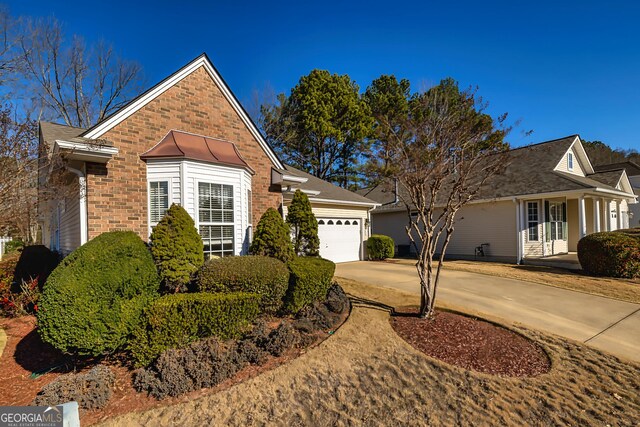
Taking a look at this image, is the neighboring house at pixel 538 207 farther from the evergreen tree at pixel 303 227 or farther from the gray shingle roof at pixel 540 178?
the evergreen tree at pixel 303 227

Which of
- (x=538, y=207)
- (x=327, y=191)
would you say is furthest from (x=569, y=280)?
(x=327, y=191)

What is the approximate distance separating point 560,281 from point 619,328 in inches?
178

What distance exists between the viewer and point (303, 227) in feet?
30.1

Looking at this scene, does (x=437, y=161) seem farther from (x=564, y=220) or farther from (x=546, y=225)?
(x=564, y=220)

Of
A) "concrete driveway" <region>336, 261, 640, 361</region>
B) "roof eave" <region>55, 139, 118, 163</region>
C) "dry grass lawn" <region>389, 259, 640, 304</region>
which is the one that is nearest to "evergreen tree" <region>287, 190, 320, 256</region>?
"concrete driveway" <region>336, 261, 640, 361</region>

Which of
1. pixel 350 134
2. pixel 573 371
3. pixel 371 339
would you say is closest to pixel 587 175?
pixel 350 134

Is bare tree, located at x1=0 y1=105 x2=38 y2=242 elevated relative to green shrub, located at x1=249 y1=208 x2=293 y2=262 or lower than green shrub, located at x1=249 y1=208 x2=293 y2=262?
elevated

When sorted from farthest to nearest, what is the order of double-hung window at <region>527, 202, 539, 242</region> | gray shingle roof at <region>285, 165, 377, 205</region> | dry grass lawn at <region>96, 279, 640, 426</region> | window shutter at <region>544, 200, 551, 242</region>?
window shutter at <region>544, 200, 551, 242</region> < double-hung window at <region>527, 202, 539, 242</region> < gray shingle roof at <region>285, 165, 377, 205</region> < dry grass lawn at <region>96, 279, 640, 426</region>

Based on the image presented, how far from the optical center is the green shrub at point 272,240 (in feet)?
24.2

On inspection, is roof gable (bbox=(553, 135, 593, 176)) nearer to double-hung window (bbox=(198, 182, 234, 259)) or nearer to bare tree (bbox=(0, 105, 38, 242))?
double-hung window (bbox=(198, 182, 234, 259))

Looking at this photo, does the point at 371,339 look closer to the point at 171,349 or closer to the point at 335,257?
the point at 171,349

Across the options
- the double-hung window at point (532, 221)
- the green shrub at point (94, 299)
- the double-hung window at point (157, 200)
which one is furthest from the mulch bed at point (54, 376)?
the double-hung window at point (532, 221)

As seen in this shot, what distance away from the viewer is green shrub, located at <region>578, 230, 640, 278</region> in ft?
34.3

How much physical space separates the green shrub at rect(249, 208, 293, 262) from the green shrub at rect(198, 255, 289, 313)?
1.21 meters
